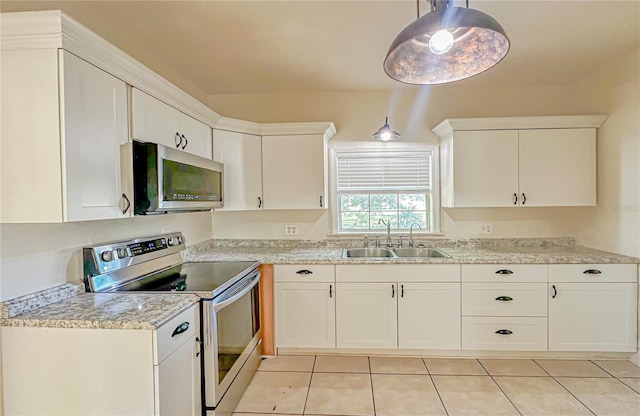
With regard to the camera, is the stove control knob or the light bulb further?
the stove control knob

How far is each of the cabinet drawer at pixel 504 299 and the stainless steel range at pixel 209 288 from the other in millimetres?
1737

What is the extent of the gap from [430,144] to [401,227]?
2.95 feet

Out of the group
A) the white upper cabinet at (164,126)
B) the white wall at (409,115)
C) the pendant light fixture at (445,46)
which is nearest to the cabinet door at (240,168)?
the white upper cabinet at (164,126)

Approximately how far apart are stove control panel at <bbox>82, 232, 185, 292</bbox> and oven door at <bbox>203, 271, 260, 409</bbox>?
58 centimetres

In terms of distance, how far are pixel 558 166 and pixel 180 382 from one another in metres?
3.32

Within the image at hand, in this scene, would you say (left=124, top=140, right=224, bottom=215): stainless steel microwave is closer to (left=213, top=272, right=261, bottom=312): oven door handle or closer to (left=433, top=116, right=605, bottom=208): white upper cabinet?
(left=213, top=272, right=261, bottom=312): oven door handle

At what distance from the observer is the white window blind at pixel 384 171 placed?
10.9 ft

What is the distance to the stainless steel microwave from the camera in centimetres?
171

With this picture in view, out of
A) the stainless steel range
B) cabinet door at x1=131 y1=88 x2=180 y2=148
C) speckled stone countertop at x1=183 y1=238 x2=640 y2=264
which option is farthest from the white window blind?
cabinet door at x1=131 y1=88 x2=180 y2=148

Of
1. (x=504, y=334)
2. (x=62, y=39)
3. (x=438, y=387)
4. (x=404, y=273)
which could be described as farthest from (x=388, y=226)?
(x=62, y=39)

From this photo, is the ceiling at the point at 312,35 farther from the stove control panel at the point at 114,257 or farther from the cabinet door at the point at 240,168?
the stove control panel at the point at 114,257

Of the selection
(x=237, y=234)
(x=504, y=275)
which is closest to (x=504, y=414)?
(x=504, y=275)

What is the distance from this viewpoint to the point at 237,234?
3357 mm

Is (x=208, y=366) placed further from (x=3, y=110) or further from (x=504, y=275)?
(x=504, y=275)
